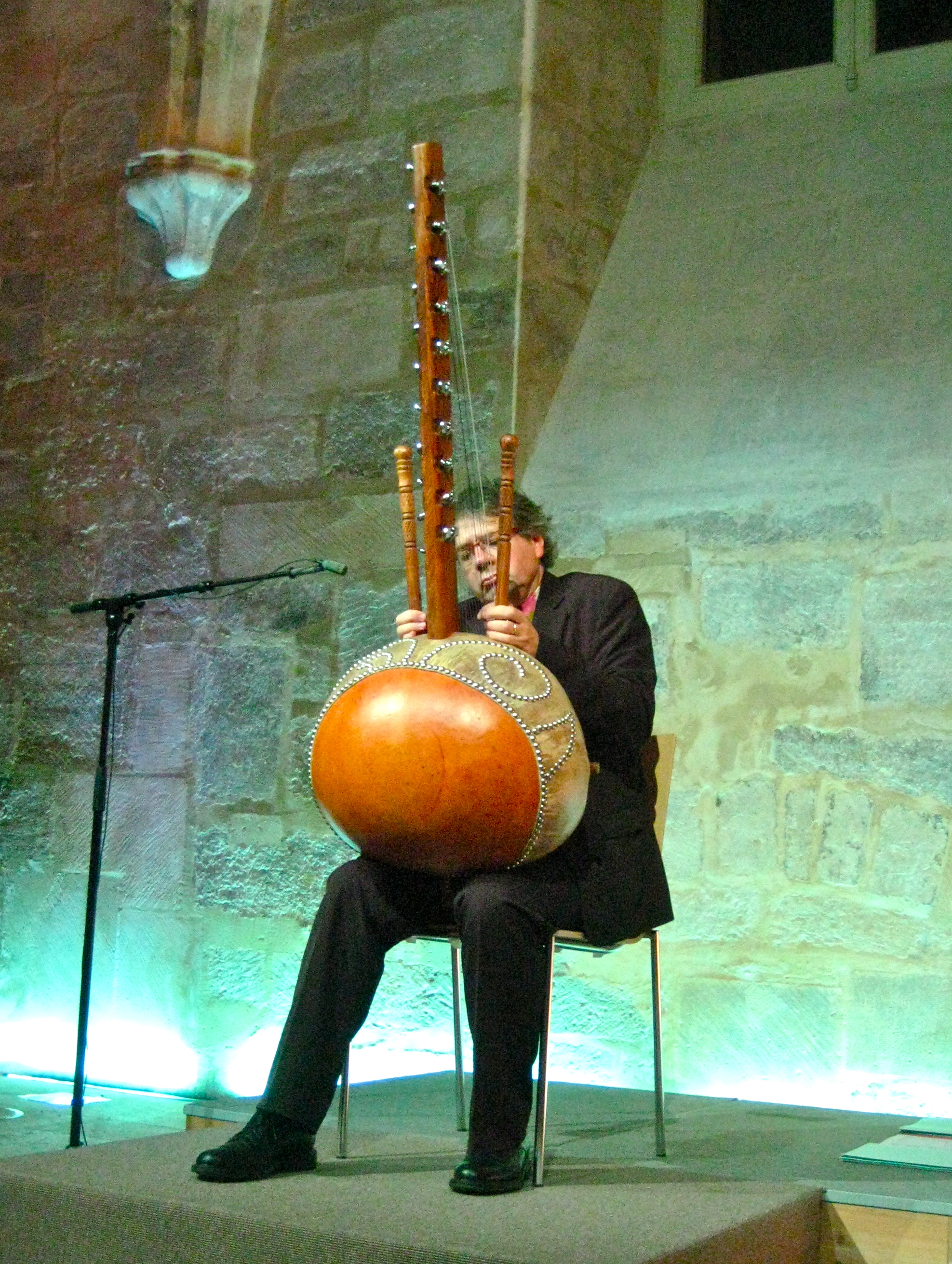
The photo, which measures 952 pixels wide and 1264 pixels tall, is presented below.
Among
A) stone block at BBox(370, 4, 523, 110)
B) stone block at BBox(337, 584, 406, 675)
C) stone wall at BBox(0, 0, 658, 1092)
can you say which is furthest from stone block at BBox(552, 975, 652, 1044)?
stone block at BBox(370, 4, 523, 110)

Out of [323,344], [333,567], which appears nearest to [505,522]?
[333,567]

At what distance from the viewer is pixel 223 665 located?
455 centimetres

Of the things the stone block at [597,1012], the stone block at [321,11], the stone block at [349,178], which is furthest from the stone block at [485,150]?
the stone block at [597,1012]

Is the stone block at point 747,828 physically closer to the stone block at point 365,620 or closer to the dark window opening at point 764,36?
the stone block at point 365,620

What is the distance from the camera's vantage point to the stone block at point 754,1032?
3.59 metres

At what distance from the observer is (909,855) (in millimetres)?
3514

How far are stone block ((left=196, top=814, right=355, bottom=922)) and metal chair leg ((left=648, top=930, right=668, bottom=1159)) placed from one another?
163cm

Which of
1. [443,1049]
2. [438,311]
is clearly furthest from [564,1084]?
[438,311]

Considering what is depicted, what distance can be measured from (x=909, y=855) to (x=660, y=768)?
0.89 m

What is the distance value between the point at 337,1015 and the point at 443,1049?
178 cm

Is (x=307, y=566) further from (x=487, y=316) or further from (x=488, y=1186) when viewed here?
(x=488, y=1186)

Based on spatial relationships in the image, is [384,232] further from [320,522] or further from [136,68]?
[136,68]

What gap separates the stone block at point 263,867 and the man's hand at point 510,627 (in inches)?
76.6

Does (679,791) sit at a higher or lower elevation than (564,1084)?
higher
